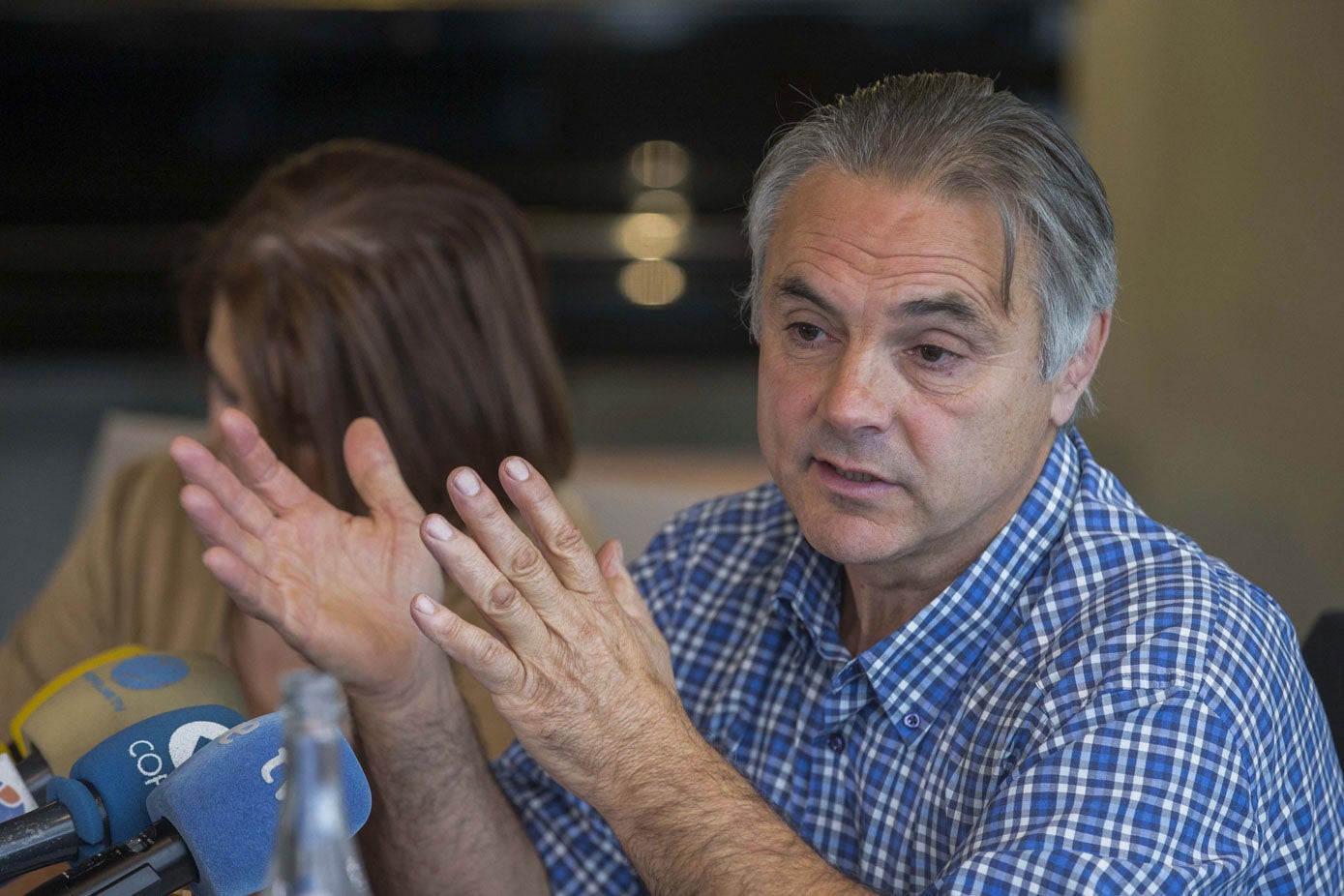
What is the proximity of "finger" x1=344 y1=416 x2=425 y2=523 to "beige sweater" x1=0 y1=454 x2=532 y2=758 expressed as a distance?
1.61 ft

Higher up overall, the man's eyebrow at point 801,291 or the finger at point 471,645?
the man's eyebrow at point 801,291

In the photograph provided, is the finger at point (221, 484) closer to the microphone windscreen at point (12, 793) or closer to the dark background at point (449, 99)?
the microphone windscreen at point (12, 793)

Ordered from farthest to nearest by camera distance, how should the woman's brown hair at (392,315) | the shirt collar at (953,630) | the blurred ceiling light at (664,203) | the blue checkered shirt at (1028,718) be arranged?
the blurred ceiling light at (664,203)
the woman's brown hair at (392,315)
the shirt collar at (953,630)
the blue checkered shirt at (1028,718)

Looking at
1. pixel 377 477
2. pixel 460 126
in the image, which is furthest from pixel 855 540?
pixel 460 126

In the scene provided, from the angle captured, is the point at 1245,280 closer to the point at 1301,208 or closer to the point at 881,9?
the point at 1301,208

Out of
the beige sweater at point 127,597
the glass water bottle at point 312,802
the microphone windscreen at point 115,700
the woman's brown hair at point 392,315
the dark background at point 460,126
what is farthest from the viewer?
the dark background at point 460,126

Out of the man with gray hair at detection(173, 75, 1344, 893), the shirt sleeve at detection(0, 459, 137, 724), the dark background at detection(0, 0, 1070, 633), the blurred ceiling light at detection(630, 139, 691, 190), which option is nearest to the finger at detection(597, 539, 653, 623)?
the man with gray hair at detection(173, 75, 1344, 893)

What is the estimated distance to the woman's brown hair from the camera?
160 cm

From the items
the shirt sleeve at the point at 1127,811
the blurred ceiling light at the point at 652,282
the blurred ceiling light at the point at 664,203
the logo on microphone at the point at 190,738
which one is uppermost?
the blurred ceiling light at the point at 664,203

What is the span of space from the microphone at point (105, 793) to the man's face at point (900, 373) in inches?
20.3

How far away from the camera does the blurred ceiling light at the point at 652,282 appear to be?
4703 mm

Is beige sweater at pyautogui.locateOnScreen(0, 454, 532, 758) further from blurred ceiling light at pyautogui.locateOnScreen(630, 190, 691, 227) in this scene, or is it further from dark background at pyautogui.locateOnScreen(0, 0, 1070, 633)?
blurred ceiling light at pyautogui.locateOnScreen(630, 190, 691, 227)

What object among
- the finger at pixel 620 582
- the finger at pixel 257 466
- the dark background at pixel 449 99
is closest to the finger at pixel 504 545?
the finger at pixel 620 582

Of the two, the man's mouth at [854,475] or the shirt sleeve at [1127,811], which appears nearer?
the shirt sleeve at [1127,811]
